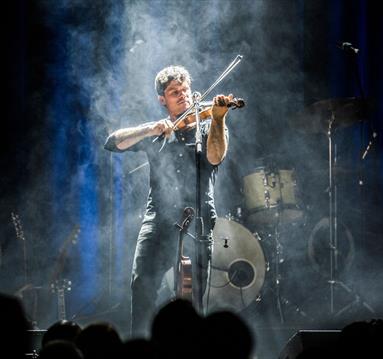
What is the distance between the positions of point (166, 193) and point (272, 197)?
2407mm

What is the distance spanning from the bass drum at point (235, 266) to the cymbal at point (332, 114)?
52.6 inches

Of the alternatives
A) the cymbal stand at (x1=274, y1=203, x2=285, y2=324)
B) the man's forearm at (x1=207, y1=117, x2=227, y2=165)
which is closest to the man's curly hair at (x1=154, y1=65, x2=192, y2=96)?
the man's forearm at (x1=207, y1=117, x2=227, y2=165)

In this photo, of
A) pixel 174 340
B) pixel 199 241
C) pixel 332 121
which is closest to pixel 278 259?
pixel 332 121

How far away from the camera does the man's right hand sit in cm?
477

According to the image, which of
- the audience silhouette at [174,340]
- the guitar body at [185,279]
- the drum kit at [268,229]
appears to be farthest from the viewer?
the drum kit at [268,229]

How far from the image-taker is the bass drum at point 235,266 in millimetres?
6578

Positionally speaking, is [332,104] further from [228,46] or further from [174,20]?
[174,20]

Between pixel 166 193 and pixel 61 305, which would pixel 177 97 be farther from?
pixel 61 305

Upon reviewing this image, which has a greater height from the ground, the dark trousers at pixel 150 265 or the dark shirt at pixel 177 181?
the dark shirt at pixel 177 181

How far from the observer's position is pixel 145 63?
7121 mm

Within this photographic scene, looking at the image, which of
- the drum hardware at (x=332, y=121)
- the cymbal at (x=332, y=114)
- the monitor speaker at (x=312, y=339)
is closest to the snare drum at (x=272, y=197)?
the drum hardware at (x=332, y=121)

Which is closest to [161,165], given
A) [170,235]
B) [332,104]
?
[170,235]

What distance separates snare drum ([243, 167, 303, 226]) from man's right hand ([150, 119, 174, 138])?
2.21 metres

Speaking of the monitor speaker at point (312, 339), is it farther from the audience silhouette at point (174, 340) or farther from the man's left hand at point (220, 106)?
the man's left hand at point (220, 106)
